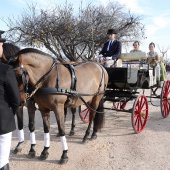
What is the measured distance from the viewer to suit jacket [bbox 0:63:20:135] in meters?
1.96

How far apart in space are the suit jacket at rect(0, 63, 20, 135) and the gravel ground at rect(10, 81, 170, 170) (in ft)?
4.90

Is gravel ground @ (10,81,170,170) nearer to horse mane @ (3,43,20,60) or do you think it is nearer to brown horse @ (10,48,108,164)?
brown horse @ (10,48,108,164)

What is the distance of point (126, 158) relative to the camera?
360cm

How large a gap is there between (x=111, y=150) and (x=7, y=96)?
2431mm

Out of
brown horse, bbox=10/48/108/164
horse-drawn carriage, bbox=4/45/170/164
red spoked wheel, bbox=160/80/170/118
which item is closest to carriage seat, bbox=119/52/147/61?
horse-drawn carriage, bbox=4/45/170/164

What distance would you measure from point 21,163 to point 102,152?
1.34 m

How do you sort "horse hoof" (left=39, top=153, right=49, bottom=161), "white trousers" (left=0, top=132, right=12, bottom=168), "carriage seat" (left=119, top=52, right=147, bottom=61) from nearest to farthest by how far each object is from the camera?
"white trousers" (left=0, top=132, right=12, bottom=168) → "horse hoof" (left=39, top=153, right=49, bottom=161) → "carriage seat" (left=119, top=52, right=147, bottom=61)

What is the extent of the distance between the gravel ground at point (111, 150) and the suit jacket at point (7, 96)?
4.90 ft

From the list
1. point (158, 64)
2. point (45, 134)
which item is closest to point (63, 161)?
point (45, 134)

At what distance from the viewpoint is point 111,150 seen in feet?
13.0

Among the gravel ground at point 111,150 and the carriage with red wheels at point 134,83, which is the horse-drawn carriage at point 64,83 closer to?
the carriage with red wheels at point 134,83

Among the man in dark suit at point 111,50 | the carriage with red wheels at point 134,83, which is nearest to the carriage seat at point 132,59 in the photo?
the carriage with red wheels at point 134,83

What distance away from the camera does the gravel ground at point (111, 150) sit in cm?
336

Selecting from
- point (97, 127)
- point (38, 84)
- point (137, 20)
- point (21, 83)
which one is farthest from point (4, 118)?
point (137, 20)
